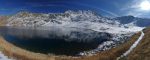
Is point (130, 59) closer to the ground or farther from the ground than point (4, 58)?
farther from the ground

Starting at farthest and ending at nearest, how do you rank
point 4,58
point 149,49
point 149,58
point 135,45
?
point 4,58 < point 135,45 < point 149,49 < point 149,58

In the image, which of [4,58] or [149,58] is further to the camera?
[4,58]

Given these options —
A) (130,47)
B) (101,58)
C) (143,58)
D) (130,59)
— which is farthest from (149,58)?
(101,58)

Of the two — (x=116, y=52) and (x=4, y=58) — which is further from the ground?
(x=116, y=52)

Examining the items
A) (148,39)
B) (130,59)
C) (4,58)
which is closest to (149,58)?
(130,59)

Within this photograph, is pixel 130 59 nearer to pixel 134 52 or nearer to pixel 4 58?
pixel 134 52

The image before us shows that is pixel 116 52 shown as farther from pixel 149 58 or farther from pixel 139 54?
pixel 149 58

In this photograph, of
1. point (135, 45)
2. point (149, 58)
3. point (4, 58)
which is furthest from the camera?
point (4, 58)

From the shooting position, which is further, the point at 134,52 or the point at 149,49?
the point at 134,52

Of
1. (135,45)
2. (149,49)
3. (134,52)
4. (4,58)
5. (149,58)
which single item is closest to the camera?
(149,58)
